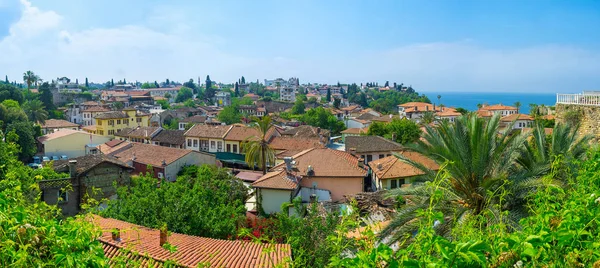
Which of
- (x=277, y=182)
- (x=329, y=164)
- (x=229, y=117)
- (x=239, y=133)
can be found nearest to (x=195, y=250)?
(x=277, y=182)

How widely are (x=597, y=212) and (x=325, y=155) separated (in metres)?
24.6

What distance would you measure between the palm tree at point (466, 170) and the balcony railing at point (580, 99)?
16.1 feet

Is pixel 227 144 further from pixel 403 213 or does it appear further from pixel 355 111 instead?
pixel 355 111

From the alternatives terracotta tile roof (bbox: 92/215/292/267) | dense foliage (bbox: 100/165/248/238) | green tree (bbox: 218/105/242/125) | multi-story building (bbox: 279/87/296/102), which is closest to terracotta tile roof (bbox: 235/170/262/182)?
dense foliage (bbox: 100/165/248/238)

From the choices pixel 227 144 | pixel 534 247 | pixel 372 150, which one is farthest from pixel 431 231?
pixel 227 144

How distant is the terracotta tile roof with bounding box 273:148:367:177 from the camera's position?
2601 centimetres

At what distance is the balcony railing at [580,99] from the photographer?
41.2 feet

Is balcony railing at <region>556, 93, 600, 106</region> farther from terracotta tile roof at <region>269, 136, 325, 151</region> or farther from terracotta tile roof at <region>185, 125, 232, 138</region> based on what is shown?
terracotta tile roof at <region>185, 125, 232, 138</region>

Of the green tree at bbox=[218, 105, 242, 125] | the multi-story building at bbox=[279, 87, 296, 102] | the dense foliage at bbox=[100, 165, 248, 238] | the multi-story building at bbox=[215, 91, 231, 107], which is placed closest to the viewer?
the dense foliage at bbox=[100, 165, 248, 238]

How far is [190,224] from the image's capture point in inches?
566

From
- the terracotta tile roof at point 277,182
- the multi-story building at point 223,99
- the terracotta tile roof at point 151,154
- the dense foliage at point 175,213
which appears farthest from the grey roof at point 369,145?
the multi-story building at point 223,99

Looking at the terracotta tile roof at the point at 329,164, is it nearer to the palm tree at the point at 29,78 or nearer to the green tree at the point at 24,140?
the green tree at the point at 24,140

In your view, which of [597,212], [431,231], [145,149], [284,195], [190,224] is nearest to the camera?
[431,231]

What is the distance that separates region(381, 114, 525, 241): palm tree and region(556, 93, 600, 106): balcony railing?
16.1 feet
